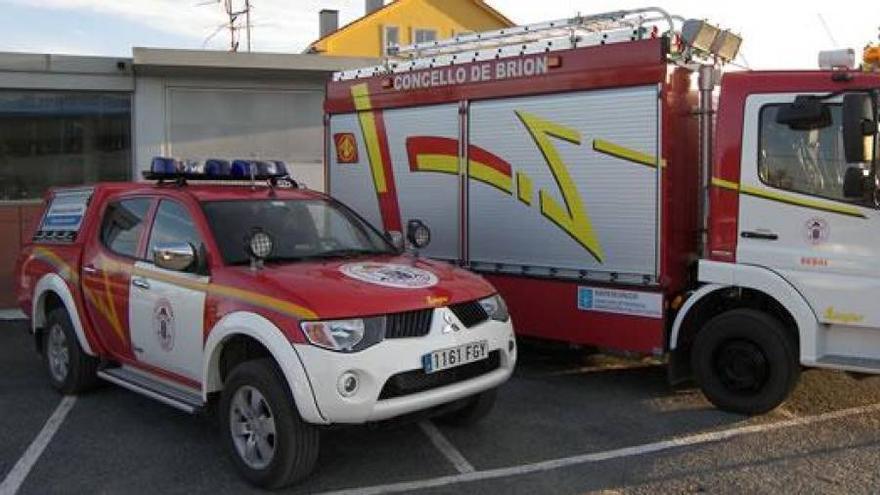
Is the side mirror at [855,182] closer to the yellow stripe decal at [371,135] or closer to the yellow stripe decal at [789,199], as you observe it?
the yellow stripe decal at [789,199]

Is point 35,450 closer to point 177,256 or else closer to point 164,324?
point 164,324

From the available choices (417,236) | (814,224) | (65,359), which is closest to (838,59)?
(814,224)

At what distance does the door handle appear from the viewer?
652 cm

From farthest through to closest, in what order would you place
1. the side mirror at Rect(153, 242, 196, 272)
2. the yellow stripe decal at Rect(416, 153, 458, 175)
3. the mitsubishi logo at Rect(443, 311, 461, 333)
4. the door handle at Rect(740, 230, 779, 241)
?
the yellow stripe decal at Rect(416, 153, 458, 175), the door handle at Rect(740, 230, 779, 241), the side mirror at Rect(153, 242, 196, 272), the mitsubishi logo at Rect(443, 311, 461, 333)

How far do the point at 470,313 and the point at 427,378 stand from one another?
537 mm

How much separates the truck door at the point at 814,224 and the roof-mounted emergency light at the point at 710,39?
698 mm

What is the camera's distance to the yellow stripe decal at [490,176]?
26.6ft

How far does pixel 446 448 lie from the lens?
588 centimetres

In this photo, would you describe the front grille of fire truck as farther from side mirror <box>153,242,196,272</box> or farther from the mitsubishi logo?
side mirror <box>153,242,196,272</box>

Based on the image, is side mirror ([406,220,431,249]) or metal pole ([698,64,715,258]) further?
metal pole ([698,64,715,258])

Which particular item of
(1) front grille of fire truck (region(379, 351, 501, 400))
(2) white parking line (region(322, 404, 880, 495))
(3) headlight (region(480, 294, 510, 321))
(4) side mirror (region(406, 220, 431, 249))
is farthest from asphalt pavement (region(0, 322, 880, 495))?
(4) side mirror (region(406, 220, 431, 249))

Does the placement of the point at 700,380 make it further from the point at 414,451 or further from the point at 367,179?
the point at 367,179

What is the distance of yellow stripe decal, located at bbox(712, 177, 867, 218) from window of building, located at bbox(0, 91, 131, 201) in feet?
35.8

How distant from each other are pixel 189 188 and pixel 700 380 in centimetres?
400
